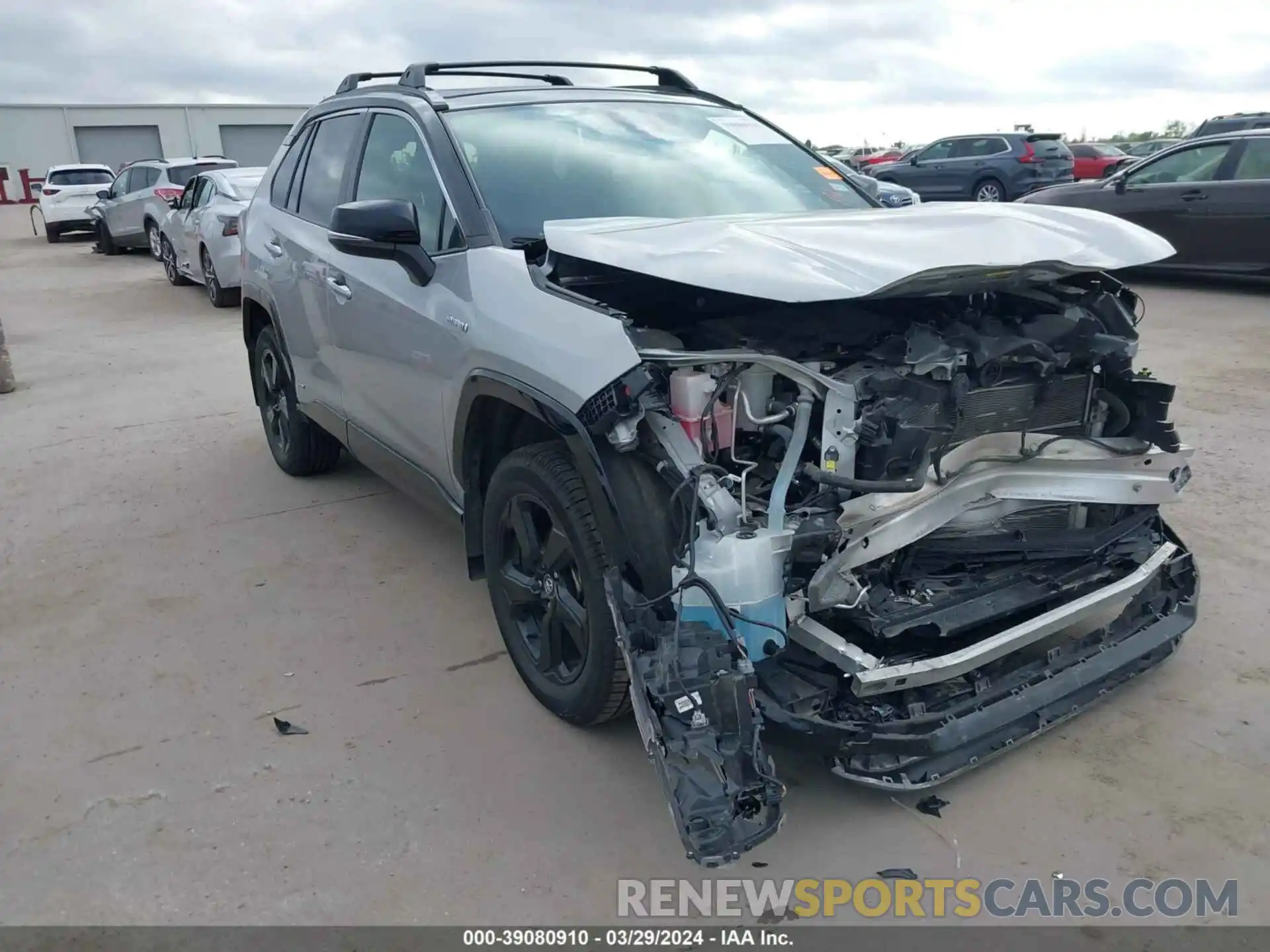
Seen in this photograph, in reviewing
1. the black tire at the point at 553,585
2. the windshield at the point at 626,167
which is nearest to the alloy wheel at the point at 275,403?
the windshield at the point at 626,167

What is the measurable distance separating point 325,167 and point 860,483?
10.6ft

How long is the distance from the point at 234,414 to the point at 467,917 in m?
5.55

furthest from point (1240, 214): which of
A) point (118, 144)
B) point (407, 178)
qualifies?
point (118, 144)

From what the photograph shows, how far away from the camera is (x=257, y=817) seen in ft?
9.44

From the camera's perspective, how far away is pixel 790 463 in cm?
261

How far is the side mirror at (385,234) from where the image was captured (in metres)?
3.17

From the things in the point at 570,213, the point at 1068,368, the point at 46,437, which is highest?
the point at 570,213

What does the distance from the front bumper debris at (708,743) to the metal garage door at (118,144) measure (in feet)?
155

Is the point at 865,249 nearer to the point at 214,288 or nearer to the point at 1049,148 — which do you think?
the point at 214,288

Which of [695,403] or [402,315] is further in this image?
[402,315]

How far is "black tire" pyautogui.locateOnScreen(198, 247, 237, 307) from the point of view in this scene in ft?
40.1

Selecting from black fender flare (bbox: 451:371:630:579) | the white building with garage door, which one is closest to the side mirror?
black fender flare (bbox: 451:371:630:579)
